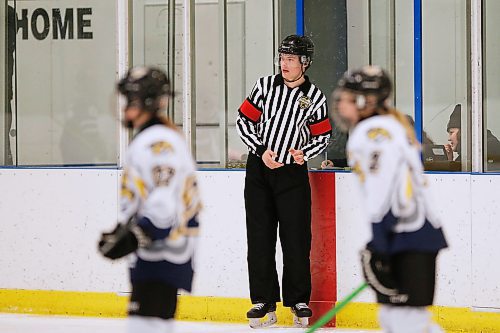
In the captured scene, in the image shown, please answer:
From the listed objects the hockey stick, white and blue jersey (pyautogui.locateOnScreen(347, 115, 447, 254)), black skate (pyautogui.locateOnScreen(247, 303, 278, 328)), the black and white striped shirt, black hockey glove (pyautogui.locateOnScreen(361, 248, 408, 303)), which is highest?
the black and white striped shirt

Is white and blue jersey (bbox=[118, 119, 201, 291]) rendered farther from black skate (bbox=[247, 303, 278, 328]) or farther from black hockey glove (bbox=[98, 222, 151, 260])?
black skate (bbox=[247, 303, 278, 328])

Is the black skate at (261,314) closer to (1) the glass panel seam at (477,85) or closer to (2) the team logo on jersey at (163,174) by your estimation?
(1) the glass panel seam at (477,85)

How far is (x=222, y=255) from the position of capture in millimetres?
5785

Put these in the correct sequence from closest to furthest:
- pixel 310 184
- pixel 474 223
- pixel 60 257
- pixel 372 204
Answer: pixel 372 204 → pixel 474 223 → pixel 310 184 → pixel 60 257

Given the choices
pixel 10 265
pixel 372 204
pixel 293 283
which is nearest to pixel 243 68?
pixel 293 283

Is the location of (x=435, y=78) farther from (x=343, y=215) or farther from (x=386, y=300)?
(x=386, y=300)

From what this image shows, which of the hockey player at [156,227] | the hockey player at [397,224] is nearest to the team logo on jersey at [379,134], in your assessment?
the hockey player at [397,224]

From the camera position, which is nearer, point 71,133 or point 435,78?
point 435,78

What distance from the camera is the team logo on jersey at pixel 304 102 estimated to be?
5457 mm

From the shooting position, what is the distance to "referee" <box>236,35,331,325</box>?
213 inches

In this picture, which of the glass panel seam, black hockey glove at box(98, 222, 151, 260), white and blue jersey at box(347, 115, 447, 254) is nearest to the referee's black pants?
the glass panel seam

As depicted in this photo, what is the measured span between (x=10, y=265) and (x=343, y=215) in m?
1.98

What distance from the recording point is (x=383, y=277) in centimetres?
313

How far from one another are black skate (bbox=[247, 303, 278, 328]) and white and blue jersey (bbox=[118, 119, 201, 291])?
231cm
